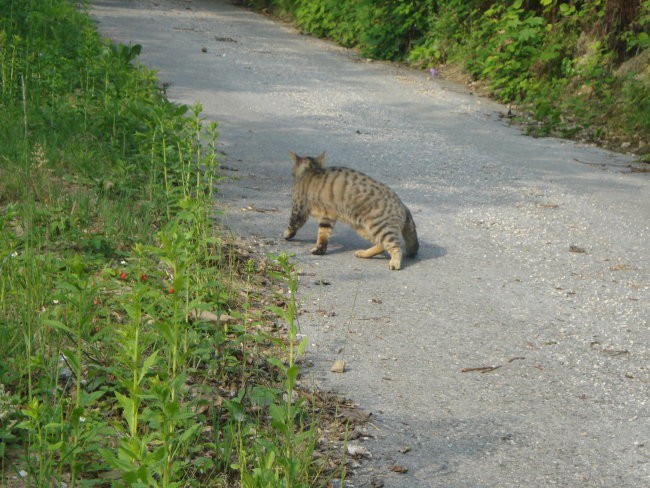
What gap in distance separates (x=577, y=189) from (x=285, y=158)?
3.36 metres

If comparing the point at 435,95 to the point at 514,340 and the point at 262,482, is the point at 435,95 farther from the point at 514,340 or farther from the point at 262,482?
the point at 262,482

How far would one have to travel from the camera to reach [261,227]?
7.57 metres

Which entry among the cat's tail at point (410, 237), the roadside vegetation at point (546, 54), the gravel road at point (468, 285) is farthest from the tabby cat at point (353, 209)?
the roadside vegetation at point (546, 54)

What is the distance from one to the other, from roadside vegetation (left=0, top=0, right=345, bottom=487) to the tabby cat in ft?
2.92

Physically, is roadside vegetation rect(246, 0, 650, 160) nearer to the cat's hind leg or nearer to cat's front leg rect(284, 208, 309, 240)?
the cat's hind leg

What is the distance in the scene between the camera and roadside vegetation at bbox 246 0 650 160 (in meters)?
11.7

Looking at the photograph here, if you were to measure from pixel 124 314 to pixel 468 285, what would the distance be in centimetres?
277

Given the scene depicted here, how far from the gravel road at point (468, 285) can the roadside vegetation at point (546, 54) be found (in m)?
0.62

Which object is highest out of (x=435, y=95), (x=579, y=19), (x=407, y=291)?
(x=579, y=19)

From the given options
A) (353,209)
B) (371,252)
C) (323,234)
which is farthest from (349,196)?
(371,252)

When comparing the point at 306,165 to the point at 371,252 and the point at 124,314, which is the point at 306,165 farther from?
the point at 124,314

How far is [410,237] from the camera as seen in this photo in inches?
276

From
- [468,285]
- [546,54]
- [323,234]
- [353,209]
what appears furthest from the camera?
[546,54]

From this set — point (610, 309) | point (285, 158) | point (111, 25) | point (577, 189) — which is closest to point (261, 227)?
point (285, 158)
